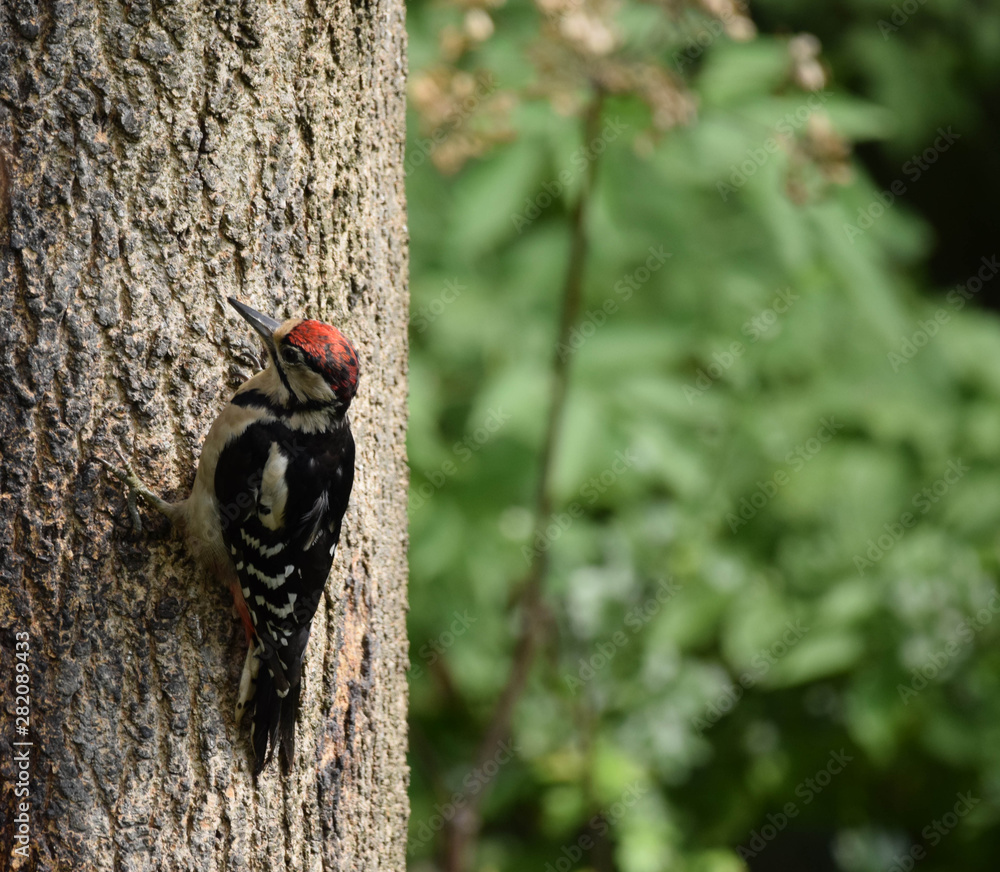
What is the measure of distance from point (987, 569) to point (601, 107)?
251 cm

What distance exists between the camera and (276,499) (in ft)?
7.80

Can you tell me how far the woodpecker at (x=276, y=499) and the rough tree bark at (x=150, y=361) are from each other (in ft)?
0.15

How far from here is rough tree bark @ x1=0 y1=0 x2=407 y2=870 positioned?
201 cm


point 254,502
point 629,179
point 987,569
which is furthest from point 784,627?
point 254,502

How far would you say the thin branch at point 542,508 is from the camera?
376cm

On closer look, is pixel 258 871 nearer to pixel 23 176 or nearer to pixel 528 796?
pixel 23 176

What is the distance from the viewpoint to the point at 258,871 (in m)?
2.12

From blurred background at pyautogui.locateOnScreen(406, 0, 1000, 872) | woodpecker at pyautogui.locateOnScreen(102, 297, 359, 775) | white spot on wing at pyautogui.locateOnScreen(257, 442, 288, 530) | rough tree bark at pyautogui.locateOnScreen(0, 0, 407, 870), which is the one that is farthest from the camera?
blurred background at pyautogui.locateOnScreen(406, 0, 1000, 872)

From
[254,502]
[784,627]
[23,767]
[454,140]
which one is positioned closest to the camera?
[23,767]

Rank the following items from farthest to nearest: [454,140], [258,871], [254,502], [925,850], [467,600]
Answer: [925,850] → [467,600] → [454,140] → [254,502] → [258,871]

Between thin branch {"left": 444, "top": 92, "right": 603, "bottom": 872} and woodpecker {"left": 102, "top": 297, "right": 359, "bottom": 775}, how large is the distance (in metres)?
1.48

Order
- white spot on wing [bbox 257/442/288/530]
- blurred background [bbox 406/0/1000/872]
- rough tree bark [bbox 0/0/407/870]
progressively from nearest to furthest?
1. rough tree bark [bbox 0/0/407/870]
2. white spot on wing [bbox 257/442/288/530]
3. blurred background [bbox 406/0/1000/872]

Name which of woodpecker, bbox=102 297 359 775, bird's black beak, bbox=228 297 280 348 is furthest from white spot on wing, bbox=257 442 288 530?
bird's black beak, bbox=228 297 280 348

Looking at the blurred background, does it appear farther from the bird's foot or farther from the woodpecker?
the bird's foot
